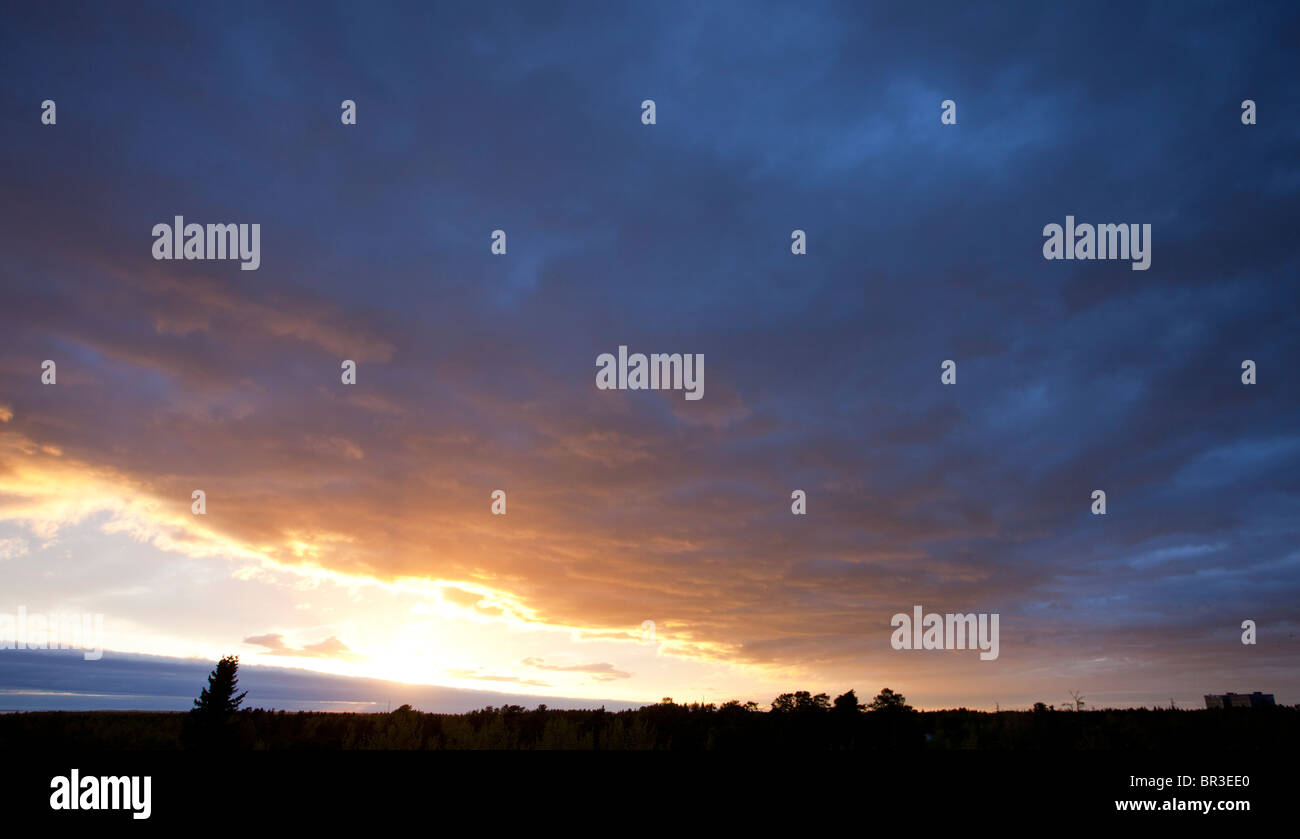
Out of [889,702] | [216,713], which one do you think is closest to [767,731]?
[889,702]

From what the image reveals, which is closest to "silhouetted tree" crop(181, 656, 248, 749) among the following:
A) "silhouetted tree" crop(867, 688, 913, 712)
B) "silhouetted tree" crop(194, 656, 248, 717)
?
"silhouetted tree" crop(194, 656, 248, 717)

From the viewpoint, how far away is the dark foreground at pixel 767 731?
2509cm

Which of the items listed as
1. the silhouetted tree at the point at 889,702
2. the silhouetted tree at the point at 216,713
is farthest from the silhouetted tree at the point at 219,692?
the silhouetted tree at the point at 889,702

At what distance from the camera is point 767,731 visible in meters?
28.7

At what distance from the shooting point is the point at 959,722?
32750 mm

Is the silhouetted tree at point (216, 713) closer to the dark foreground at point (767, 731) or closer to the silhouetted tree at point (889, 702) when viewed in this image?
the dark foreground at point (767, 731)

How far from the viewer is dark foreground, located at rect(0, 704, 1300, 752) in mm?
25094

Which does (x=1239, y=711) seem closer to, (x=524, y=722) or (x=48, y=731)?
(x=524, y=722)

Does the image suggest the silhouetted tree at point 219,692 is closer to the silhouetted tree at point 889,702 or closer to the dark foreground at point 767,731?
the dark foreground at point 767,731
